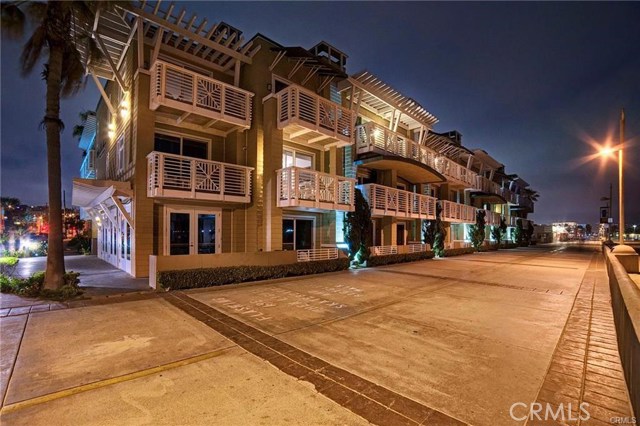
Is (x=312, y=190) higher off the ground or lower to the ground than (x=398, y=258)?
higher

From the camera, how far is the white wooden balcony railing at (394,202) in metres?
16.4

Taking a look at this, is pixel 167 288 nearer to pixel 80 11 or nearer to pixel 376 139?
pixel 80 11

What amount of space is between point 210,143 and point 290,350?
1141 cm

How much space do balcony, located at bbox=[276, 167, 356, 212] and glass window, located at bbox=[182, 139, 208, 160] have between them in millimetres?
3653

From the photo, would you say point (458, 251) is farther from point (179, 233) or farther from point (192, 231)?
point (179, 233)

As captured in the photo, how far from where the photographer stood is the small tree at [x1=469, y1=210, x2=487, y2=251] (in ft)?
91.0

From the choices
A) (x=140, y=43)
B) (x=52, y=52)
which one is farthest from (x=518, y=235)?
(x=52, y=52)

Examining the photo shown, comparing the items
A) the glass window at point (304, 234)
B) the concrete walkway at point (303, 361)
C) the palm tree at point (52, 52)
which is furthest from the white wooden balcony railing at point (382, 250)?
the palm tree at point (52, 52)

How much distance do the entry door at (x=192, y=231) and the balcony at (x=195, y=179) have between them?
1.66 m

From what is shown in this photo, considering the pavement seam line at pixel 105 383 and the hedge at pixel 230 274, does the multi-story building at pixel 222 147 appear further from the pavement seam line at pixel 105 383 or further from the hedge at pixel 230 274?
the pavement seam line at pixel 105 383

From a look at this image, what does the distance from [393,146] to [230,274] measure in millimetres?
12990

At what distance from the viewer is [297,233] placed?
1539cm

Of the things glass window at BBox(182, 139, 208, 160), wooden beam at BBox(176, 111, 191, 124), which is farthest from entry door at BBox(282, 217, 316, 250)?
wooden beam at BBox(176, 111, 191, 124)

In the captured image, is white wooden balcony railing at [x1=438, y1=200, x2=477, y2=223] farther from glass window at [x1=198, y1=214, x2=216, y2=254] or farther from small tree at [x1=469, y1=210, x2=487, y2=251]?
glass window at [x1=198, y1=214, x2=216, y2=254]
